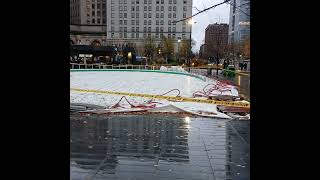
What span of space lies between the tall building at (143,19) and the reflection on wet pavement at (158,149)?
475ft

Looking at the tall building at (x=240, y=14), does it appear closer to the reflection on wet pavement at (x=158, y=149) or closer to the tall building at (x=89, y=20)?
the reflection on wet pavement at (x=158, y=149)

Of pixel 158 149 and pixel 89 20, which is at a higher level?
pixel 89 20

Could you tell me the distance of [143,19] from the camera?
162 m

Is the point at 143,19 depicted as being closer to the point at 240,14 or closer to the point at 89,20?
the point at 89,20

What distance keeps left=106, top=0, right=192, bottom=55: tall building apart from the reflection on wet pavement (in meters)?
A: 145

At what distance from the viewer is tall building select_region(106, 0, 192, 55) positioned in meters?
156

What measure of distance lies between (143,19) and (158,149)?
15759 centimetres

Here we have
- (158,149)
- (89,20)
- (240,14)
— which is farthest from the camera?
(89,20)

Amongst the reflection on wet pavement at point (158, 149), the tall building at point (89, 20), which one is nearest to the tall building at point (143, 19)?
the tall building at point (89, 20)

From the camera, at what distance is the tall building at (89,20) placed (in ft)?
445

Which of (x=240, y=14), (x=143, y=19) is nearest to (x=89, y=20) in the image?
(x=143, y=19)
